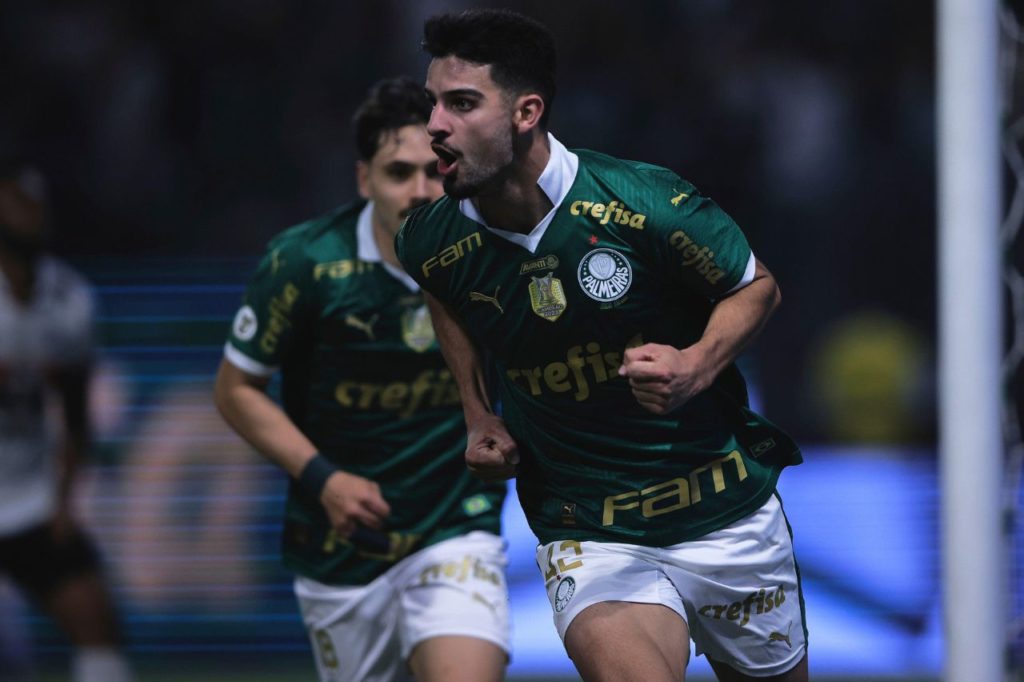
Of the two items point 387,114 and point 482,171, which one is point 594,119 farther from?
point 482,171

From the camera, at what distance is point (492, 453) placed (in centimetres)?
361

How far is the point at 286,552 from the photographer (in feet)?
15.6

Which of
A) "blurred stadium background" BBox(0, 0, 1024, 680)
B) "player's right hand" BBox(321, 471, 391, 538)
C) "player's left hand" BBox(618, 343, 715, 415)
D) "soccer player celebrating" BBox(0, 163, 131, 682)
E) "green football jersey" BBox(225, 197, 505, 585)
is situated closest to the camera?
"player's left hand" BBox(618, 343, 715, 415)

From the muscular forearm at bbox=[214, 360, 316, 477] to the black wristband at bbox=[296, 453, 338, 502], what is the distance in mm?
19

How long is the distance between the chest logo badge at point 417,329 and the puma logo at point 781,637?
4.25 ft

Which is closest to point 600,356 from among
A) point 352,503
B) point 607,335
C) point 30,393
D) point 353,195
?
point 607,335

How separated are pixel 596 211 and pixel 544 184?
0.14 meters

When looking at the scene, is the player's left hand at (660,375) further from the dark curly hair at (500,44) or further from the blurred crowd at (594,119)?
the blurred crowd at (594,119)

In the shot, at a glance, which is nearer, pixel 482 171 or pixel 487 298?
pixel 482 171

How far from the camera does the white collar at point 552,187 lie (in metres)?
3.65

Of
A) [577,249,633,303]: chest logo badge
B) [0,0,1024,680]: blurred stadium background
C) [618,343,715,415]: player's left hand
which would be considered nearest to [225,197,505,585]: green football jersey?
[577,249,633,303]: chest logo badge

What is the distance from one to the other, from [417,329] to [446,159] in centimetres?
102

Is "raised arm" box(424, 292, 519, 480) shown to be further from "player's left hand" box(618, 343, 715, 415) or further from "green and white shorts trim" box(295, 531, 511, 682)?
"green and white shorts trim" box(295, 531, 511, 682)

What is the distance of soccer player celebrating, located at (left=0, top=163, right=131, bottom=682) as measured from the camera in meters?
6.76
